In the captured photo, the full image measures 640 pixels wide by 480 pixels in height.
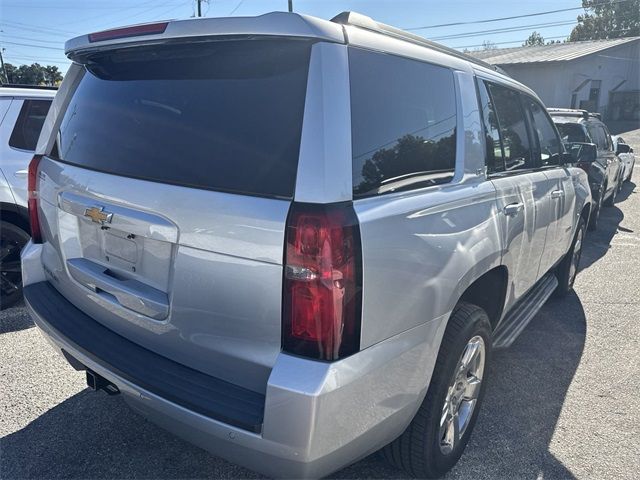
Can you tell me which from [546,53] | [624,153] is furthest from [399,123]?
[546,53]

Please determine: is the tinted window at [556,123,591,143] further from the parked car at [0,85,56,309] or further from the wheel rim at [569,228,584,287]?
the parked car at [0,85,56,309]

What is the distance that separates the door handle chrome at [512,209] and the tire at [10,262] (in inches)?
163

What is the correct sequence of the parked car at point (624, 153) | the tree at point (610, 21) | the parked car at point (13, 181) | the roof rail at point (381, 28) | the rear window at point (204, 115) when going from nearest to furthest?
1. the rear window at point (204, 115)
2. the roof rail at point (381, 28)
3. the parked car at point (13, 181)
4. the parked car at point (624, 153)
5. the tree at point (610, 21)

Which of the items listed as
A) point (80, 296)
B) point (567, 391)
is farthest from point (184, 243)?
point (567, 391)

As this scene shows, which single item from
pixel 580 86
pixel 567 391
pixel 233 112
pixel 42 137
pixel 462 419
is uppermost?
pixel 580 86

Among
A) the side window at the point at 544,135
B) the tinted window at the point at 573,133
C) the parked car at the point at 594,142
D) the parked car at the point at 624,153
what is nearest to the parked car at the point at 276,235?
the side window at the point at 544,135

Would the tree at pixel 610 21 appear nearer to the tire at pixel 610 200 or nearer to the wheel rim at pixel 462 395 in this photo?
the tire at pixel 610 200

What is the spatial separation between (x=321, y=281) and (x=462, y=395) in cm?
145

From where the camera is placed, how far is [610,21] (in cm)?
6656

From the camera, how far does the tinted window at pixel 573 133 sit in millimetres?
8094

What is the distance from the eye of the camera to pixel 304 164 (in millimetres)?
1647

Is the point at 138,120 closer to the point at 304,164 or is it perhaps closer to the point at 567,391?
the point at 304,164

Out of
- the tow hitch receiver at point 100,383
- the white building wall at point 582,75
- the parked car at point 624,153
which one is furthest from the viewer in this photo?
the white building wall at point 582,75

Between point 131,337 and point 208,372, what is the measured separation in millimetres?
485
